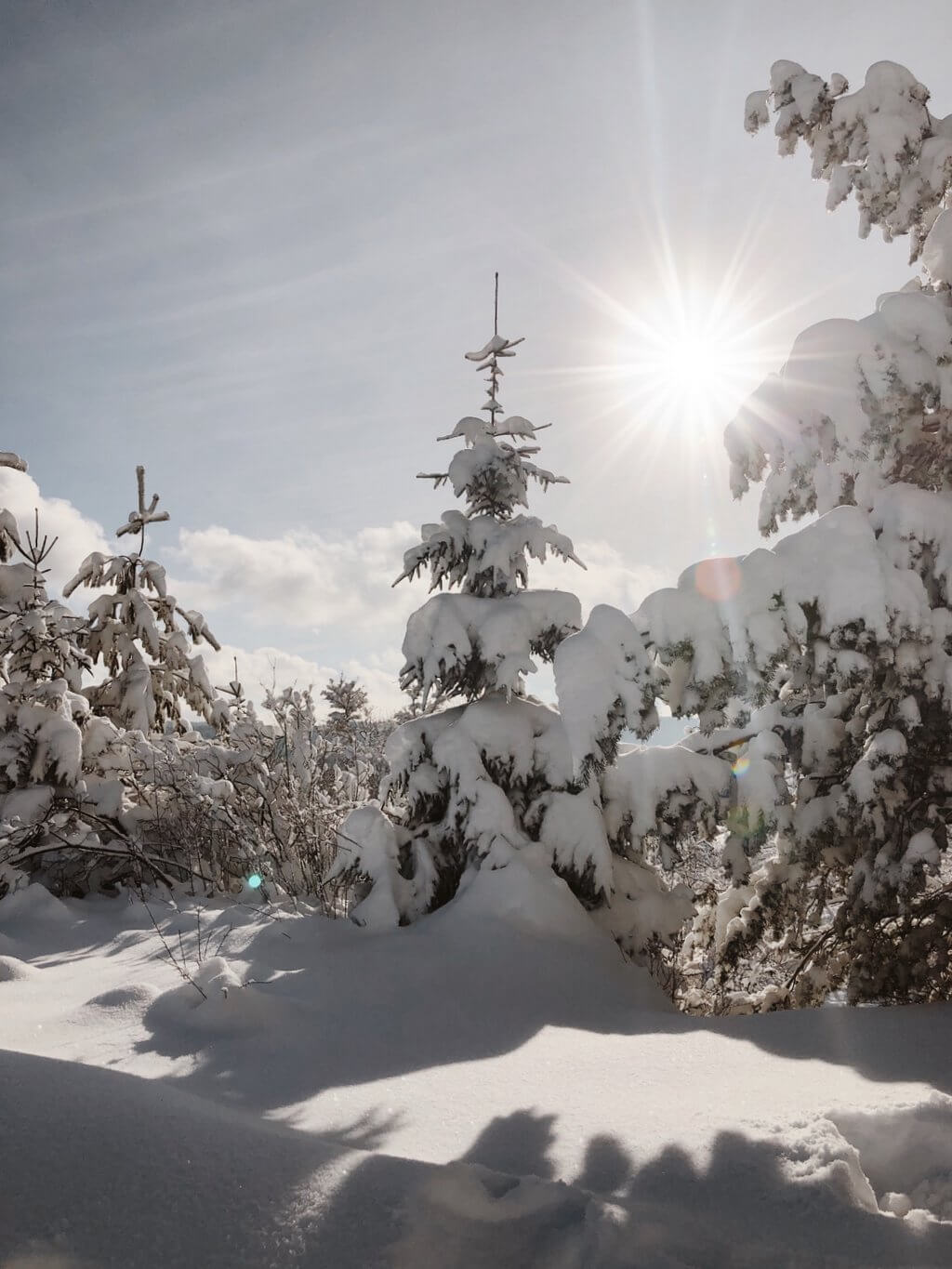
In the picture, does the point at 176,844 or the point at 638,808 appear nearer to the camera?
the point at 638,808

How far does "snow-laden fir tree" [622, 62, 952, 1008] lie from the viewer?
4.47 m

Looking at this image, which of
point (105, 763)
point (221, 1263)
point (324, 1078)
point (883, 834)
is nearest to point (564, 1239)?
point (221, 1263)

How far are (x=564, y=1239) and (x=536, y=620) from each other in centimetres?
542

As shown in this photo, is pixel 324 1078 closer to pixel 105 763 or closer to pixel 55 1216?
pixel 55 1216

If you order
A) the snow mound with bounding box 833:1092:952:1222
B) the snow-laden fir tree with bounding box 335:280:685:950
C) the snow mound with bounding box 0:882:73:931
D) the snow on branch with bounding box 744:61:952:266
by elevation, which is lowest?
the snow mound with bounding box 833:1092:952:1222

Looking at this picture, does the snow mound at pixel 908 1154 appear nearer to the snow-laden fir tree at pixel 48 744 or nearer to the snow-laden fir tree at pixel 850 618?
the snow-laden fir tree at pixel 850 618

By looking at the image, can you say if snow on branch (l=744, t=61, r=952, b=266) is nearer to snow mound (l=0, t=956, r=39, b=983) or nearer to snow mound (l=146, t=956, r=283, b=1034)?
snow mound (l=146, t=956, r=283, b=1034)

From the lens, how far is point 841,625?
4.36 metres

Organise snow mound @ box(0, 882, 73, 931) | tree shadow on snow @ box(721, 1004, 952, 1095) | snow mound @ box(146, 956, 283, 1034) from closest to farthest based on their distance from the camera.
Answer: tree shadow on snow @ box(721, 1004, 952, 1095) < snow mound @ box(146, 956, 283, 1034) < snow mound @ box(0, 882, 73, 931)

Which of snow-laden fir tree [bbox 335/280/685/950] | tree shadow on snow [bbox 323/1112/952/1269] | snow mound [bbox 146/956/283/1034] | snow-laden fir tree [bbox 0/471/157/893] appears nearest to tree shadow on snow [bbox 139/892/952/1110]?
snow mound [bbox 146/956/283/1034]

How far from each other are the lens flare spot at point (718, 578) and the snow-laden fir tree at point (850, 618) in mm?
13

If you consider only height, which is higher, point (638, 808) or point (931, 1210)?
point (638, 808)

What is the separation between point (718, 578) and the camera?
470 cm

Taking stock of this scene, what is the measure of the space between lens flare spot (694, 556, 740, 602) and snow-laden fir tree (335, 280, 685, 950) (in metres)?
1.83
